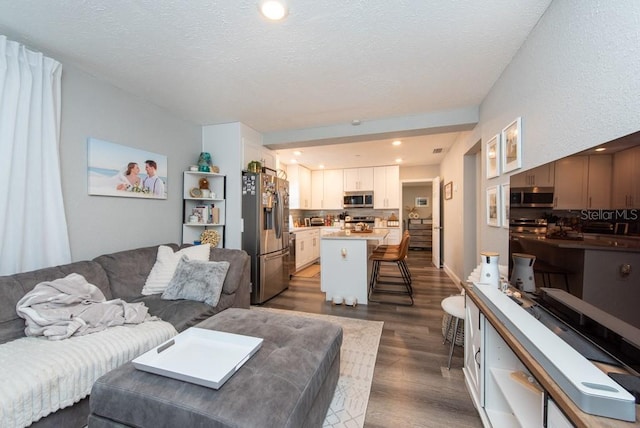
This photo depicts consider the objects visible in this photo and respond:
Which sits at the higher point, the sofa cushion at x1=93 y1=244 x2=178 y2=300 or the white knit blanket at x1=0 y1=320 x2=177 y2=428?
the sofa cushion at x1=93 y1=244 x2=178 y2=300

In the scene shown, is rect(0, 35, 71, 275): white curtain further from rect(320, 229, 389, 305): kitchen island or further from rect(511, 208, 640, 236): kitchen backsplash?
rect(511, 208, 640, 236): kitchen backsplash

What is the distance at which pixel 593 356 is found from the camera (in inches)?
34.8

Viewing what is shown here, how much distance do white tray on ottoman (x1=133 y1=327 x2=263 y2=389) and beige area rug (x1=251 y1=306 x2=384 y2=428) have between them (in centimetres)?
71

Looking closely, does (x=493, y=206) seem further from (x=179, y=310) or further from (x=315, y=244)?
(x=315, y=244)

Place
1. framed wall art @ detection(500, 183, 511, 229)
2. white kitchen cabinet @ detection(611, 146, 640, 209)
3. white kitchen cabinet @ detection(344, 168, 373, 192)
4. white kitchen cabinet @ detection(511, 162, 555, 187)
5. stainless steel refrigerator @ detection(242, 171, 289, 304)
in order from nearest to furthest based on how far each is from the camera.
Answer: white kitchen cabinet @ detection(611, 146, 640, 209) < white kitchen cabinet @ detection(511, 162, 555, 187) < framed wall art @ detection(500, 183, 511, 229) < stainless steel refrigerator @ detection(242, 171, 289, 304) < white kitchen cabinet @ detection(344, 168, 373, 192)

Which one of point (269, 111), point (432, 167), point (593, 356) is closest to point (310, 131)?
point (269, 111)

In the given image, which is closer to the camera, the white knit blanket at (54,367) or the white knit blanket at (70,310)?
the white knit blanket at (54,367)

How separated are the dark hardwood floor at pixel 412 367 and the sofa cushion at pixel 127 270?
1542mm

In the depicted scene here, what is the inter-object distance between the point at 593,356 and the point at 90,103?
3701 millimetres

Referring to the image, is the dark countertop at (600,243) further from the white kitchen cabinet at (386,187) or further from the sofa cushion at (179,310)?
the white kitchen cabinet at (386,187)

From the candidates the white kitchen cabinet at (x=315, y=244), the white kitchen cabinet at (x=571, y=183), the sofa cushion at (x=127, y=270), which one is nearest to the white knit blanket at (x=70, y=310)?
the sofa cushion at (x=127, y=270)

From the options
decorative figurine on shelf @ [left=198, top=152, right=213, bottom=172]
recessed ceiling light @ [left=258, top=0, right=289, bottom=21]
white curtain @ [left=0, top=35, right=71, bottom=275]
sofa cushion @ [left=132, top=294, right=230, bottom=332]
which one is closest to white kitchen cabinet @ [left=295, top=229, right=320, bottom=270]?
decorative figurine on shelf @ [left=198, top=152, right=213, bottom=172]

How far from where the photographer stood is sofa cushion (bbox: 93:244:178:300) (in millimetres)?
2209

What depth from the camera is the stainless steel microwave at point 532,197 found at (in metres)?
1.25
